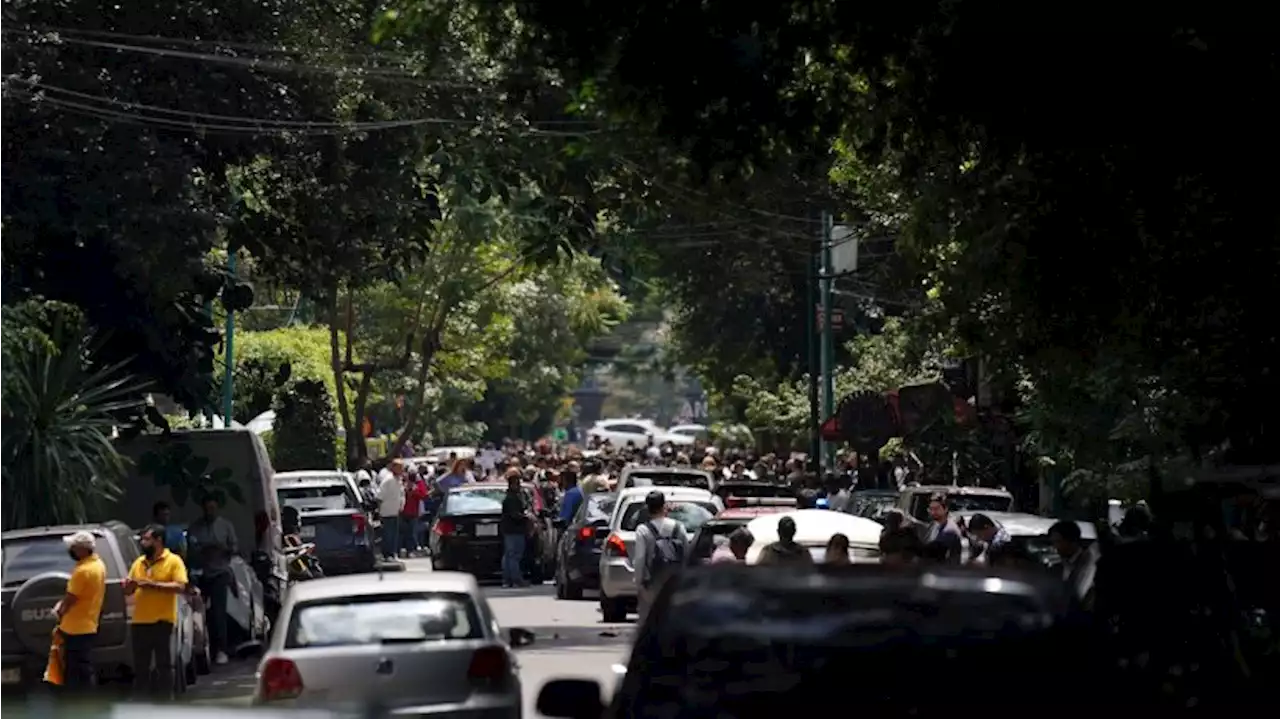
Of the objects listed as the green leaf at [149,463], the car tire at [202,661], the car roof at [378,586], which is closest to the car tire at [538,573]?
the green leaf at [149,463]

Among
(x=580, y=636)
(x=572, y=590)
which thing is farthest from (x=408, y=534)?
(x=580, y=636)

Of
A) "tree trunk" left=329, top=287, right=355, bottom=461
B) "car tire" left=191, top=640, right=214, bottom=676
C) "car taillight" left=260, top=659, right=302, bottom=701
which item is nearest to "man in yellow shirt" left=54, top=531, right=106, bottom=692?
"car tire" left=191, top=640, right=214, bottom=676

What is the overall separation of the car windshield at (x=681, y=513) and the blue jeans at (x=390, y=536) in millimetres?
13889

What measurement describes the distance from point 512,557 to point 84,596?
16622 mm

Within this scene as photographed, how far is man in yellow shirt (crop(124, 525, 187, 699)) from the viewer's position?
20.3m

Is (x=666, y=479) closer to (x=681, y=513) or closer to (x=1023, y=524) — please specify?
(x=681, y=513)

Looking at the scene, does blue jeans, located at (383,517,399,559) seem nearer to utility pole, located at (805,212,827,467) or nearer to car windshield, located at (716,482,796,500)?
utility pole, located at (805,212,827,467)

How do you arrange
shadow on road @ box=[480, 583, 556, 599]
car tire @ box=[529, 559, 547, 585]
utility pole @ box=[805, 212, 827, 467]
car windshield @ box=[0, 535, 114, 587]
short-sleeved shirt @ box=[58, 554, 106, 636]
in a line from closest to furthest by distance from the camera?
short-sleeved shirt @ box=[58, 554, 106, 636], car windshield @ box=[0, 535, 114, 587], shadow on road @ box=[480, 583, 556, 599], car tire @ box=[529, 559, 547, 585], utility pole @ box=[805, 212, 827, 467]

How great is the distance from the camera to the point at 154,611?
20328mm

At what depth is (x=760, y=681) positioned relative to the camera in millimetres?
10102

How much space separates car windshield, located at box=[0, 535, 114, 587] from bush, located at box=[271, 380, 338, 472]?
106ft

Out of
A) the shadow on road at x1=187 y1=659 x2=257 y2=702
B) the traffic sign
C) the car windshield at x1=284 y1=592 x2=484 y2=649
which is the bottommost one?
the shadow on road at x1=187 y1=659 x2=257 y2=702

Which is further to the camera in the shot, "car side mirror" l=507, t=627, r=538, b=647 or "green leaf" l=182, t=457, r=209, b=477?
"green leaf" l=182, t=457, r=209, b=477

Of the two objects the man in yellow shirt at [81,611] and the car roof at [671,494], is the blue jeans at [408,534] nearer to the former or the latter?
the car roof at [671,494]
